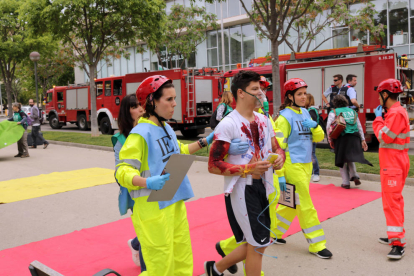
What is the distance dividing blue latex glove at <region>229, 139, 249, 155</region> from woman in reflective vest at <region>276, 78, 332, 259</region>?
1.31 m

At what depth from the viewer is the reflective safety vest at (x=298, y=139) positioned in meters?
4.34

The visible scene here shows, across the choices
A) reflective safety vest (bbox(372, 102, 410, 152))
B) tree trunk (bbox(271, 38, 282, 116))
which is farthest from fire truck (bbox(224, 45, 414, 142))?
reflective safety vest (bbox(372, 102, 410, 152))

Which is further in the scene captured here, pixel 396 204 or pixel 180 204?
pixel 396 204

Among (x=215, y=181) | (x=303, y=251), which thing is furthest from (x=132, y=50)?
(x=303, y=251)

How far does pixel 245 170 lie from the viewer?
9.70ft


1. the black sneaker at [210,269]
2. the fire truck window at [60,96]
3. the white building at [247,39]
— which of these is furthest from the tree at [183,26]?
the black sneaker at [210,269]

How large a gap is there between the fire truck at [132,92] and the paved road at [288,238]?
7753mm

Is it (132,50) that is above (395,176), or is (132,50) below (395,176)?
above

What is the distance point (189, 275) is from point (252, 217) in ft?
2.04

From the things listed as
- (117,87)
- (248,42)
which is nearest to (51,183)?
(117,87)

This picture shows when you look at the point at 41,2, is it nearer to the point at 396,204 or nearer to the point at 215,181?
the point at 215,181

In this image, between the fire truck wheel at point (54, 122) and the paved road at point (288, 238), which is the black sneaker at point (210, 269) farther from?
the fire truck wheel at point (54, 122)

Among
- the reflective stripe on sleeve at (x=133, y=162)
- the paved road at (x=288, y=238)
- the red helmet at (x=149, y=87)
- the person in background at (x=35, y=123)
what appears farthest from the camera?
the person in background at (x=35, y=123)

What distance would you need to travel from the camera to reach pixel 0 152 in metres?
14.9
